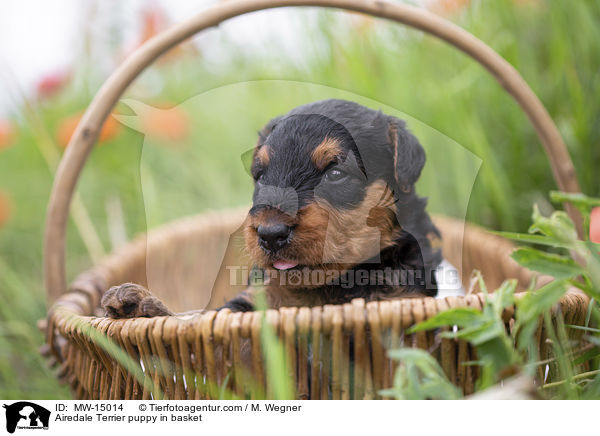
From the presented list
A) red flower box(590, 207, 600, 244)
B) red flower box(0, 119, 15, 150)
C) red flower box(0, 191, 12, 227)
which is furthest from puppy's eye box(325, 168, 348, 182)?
red flower box(0, 191, 12, 227)

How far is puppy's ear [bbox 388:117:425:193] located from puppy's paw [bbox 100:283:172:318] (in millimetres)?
744

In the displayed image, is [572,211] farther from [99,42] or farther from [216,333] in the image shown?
[99,42]

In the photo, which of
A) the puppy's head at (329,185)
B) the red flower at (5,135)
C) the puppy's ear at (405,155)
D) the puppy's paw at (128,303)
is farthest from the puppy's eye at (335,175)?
the red flower at (5,135)

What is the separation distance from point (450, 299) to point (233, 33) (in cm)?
213

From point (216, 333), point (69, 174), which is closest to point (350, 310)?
point (216, 333)

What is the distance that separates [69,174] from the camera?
A: 186cm

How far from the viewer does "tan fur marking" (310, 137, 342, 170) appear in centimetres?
147

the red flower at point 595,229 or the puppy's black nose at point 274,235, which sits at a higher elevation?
the red flower at point 595,229

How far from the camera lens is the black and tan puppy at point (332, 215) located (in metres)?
1.41

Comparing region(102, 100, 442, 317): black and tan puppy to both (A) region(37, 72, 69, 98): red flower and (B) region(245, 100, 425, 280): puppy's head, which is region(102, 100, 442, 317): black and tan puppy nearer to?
(B) region(245, 100, 425, 280): puppy's head

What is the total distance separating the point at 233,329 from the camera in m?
1.28

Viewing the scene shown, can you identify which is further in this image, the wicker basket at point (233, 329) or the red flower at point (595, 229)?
the red flower at point (595, 229)

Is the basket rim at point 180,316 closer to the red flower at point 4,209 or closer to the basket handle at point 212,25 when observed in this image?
the basket handle at point 212,25

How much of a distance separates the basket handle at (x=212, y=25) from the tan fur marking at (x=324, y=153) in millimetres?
565
